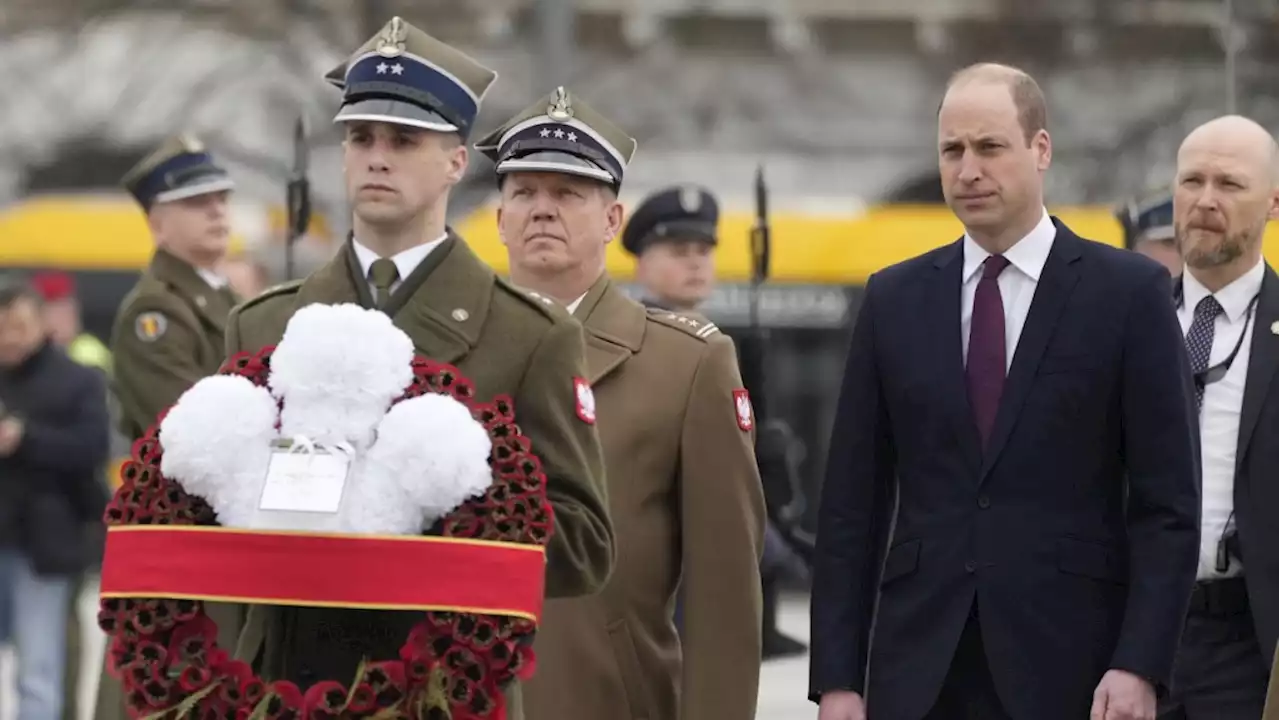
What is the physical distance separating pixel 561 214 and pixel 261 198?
25.4 meters

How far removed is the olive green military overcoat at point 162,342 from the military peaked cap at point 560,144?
2.37 metres

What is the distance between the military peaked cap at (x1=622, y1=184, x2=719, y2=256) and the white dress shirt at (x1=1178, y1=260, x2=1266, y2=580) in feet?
7.01

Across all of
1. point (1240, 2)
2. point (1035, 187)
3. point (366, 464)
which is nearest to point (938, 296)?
point (1035, 187)

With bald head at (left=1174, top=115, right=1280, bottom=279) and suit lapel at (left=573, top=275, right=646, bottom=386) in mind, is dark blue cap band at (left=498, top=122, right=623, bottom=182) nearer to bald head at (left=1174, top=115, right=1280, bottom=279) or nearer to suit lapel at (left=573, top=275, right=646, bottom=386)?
suit lapel at (left=573, top=275, right=646, bottom=386)

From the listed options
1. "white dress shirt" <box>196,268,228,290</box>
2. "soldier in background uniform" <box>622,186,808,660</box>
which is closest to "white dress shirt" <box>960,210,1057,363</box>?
"soldier in background uniform" <box>622,186,808,660</box>

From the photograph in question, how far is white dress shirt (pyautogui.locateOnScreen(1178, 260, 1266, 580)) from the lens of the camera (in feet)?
22.8

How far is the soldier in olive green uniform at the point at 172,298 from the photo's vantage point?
29.1 feet

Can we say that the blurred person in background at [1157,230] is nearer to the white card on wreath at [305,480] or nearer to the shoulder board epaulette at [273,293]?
the shoulder board epaulette at [273,293]

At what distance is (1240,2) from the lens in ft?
34.6

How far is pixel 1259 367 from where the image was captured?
23.1 feet

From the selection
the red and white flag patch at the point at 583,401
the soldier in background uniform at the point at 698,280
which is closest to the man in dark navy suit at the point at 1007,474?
the red and white flag patch at the point at 583,401

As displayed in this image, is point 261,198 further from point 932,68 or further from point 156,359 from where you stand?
point 156,359

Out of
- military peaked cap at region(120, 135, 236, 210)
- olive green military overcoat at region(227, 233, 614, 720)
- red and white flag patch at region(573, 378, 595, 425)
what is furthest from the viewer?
military peaked cap at region(120, 135, 236, 210)

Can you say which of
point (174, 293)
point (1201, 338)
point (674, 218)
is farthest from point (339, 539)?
point (174, 293)
